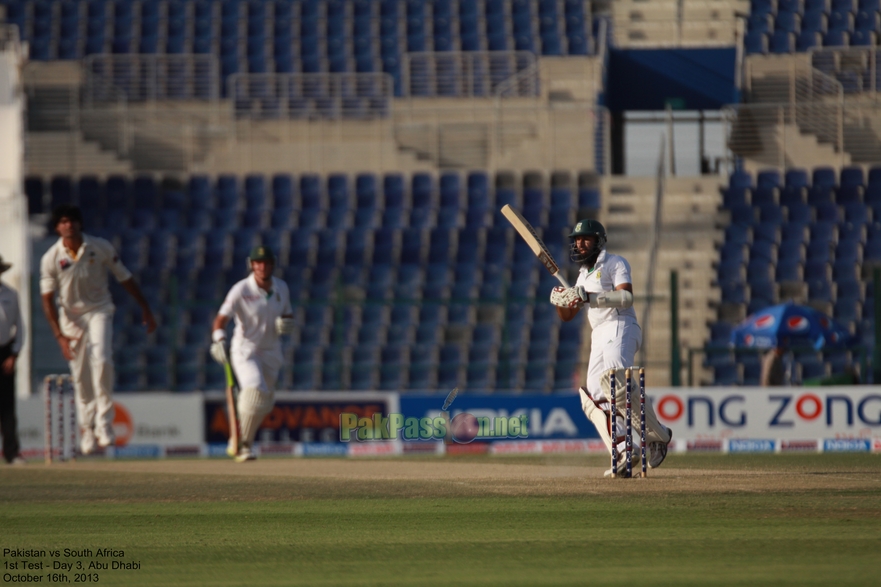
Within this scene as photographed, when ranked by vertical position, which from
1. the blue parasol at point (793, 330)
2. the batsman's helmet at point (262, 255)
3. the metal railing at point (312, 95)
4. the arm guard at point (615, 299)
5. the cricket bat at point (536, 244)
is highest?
the metal railing at point (312, 95)

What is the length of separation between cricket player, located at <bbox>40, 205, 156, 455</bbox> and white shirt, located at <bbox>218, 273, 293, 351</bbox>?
0.84 m

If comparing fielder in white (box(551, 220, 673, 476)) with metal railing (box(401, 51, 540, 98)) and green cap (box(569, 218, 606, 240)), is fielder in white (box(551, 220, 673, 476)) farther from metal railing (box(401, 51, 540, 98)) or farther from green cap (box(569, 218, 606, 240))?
metal railing (box(401, 51, 540, 98))

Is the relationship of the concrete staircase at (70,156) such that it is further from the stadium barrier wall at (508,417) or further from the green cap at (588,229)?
the green cap at (588,229)

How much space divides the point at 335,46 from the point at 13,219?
7624 millimetres

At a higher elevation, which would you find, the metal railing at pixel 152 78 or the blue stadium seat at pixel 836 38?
the blue stadium seat at pixel 836 38

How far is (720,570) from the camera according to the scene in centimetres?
541

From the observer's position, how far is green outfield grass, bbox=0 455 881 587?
549cm

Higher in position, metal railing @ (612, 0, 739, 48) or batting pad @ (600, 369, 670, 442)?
metal railing @ (612, 0, 739, 48)

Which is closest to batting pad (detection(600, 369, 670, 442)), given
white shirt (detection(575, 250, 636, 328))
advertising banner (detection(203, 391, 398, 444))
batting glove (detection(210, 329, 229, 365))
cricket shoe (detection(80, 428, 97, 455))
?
white shirt (detection(575, 250, 636, 328))

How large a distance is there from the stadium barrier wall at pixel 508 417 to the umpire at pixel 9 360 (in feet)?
9.20

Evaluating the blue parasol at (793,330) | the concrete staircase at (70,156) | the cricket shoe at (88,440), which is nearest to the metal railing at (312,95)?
the concrete staircase at (70,156)

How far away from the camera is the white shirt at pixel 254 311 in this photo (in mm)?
12047

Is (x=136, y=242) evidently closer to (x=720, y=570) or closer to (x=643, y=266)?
(x=643, y=266)

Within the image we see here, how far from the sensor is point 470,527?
700cm
